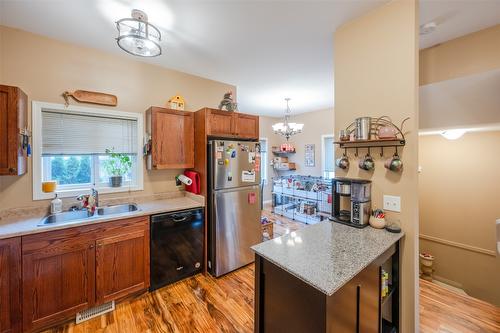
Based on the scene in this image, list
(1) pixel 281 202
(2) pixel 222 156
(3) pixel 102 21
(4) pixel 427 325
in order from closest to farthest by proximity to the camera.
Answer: (4) pixel 427 325 → (3) pixel 102 21 → (2) pixel 222 156 → (1) pixel 281 202

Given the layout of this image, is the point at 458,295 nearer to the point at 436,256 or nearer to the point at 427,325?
the point at 427,325

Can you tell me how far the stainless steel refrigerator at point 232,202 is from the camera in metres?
2.50

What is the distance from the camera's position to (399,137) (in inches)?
61.1

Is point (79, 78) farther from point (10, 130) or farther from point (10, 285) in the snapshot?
point (10, 285)

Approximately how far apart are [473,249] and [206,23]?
4.56m

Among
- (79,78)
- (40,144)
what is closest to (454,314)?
(40,144)

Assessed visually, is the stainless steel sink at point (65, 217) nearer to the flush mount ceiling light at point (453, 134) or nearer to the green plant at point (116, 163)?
the green plant at point (116, 163)

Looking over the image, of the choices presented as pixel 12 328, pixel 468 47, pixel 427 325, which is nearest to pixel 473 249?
pixel 427 325

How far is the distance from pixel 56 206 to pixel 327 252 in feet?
8.73

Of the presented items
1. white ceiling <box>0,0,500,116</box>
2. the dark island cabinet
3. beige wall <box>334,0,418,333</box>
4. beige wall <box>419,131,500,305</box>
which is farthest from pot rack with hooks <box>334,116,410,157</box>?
beige wall <box>419,131,500,305</box>

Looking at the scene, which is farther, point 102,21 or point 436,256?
point 436,256

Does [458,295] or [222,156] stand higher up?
[222,156]

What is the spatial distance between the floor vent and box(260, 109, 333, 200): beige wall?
191 inches

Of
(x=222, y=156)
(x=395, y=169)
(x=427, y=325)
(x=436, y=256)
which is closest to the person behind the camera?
(x=395, y=169)
